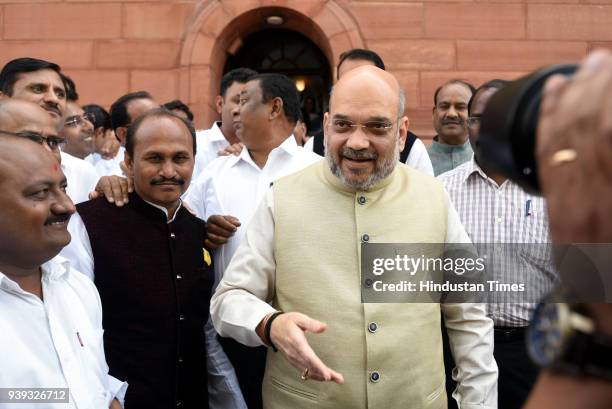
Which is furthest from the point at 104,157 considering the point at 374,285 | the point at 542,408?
the point at 542,408

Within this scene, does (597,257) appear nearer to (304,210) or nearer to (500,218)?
(304,210)

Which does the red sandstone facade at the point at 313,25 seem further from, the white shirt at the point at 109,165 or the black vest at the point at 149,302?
the black vest at the point at 149,302

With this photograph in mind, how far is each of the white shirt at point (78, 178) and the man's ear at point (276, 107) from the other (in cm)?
109

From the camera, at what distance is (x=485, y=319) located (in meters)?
2.53

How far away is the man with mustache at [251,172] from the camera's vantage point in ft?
11.0

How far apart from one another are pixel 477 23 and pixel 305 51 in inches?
91.4

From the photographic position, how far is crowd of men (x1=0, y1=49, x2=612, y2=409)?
2.15 meters

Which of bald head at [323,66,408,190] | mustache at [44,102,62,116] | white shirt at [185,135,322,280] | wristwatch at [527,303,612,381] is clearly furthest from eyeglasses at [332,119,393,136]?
mustache at [44,102,62,116]

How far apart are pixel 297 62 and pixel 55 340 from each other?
749 cm

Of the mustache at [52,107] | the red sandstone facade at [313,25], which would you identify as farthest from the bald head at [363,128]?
the red sandstone facade at [313,25]

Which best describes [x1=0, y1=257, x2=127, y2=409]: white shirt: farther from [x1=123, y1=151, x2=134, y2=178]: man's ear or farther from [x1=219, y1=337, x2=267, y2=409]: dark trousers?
[x1=219, y1=337, x2=267, y2=409]: dark trousers

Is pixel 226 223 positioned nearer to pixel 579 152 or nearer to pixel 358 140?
pixel 358 140

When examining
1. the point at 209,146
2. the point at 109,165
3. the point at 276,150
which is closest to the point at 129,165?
the point at 276,150

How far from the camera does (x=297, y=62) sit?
30.2ft
